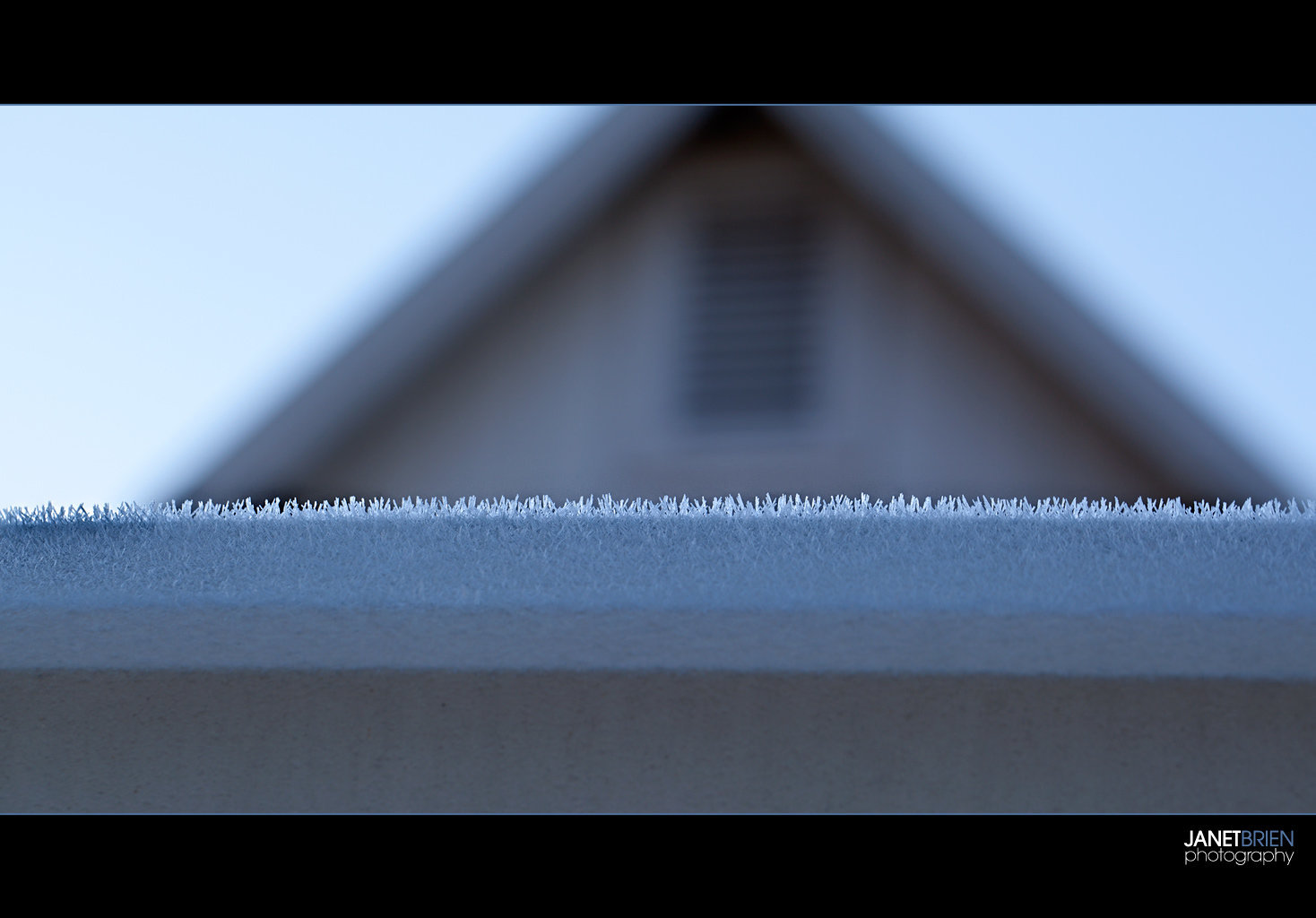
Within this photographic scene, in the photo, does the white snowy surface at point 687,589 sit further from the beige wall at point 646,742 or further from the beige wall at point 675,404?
the beige wall at point 675,404

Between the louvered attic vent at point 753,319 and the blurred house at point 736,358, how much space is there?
11mm

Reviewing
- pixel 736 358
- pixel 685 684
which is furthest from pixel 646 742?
pixel 736 358

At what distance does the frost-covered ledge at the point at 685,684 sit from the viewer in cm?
88

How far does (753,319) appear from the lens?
3963 mm

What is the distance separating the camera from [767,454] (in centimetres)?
365

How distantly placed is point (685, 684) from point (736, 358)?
10.1ft

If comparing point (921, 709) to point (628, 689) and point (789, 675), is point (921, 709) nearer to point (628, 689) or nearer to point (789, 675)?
point (789, 675)

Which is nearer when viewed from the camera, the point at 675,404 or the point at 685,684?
the point at 685,684

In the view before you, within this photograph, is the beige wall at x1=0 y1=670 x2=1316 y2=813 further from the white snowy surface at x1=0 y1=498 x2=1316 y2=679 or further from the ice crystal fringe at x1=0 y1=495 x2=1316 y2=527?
the ice crystal fringe at x1=0 y1=495 x2=1316 y2=527

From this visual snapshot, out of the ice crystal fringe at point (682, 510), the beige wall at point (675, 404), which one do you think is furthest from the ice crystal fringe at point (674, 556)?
the beige wall at point (675, 404)

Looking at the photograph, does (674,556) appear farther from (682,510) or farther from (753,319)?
(753,319)
